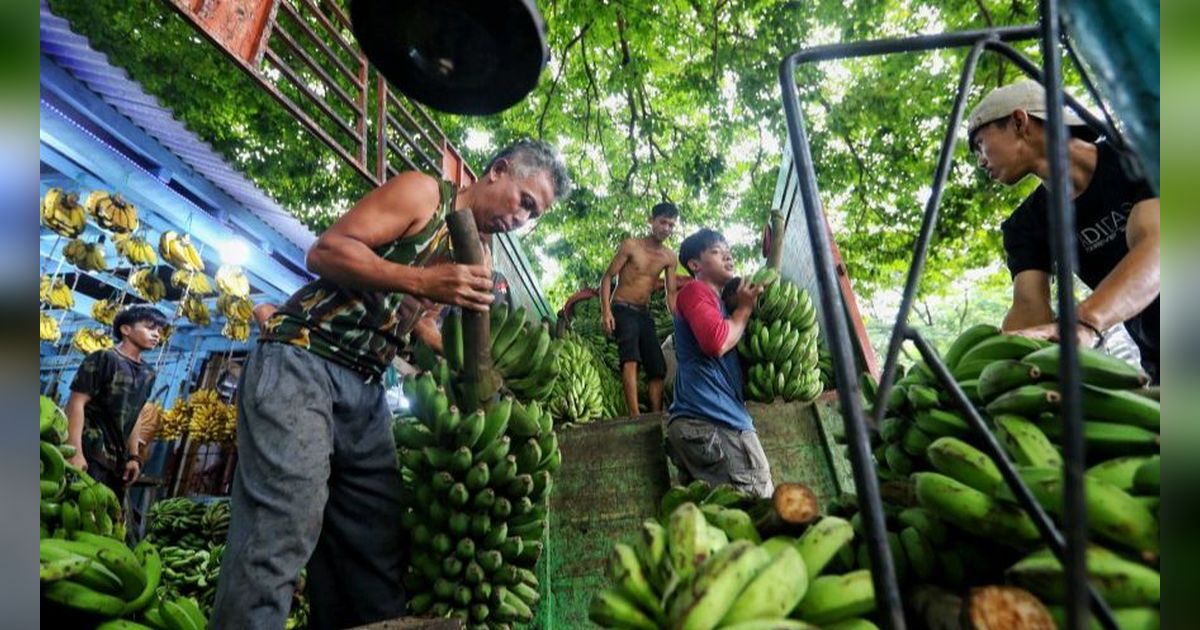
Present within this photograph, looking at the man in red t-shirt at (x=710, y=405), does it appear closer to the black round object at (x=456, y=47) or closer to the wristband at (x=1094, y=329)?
the wristband at (x=1094, y=329)

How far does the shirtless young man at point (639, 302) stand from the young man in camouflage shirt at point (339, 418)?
3.93 metres

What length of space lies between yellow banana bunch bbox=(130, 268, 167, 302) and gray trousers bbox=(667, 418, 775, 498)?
642 cm

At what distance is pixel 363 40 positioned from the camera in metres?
1.67

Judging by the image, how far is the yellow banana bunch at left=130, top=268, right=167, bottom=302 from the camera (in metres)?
6.70

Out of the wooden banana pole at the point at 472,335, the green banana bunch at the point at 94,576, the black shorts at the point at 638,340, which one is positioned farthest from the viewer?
the black shorts at the point at 638,340

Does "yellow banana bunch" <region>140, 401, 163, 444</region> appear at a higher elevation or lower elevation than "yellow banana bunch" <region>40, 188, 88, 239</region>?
lower

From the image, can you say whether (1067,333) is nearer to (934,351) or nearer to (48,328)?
(934,351)

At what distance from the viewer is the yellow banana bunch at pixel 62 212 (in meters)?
5.18

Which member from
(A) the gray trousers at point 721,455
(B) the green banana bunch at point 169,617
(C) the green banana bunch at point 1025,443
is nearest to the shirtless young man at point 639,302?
(A) the gray trousers at point 721,455

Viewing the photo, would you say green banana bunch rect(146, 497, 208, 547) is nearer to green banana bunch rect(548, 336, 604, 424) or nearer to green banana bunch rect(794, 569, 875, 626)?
green banana bunch rect(548, 336, 604, 424)

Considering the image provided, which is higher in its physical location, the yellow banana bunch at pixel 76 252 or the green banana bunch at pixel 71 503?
the yellow banana bunch at pixel 76 252

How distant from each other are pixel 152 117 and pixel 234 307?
9.82 ft

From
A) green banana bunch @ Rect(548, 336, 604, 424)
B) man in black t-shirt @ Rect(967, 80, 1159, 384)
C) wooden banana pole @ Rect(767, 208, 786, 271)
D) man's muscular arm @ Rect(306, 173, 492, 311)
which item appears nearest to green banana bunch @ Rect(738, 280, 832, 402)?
wooden banana pole @ Rect(767, 208, 786, 271)
